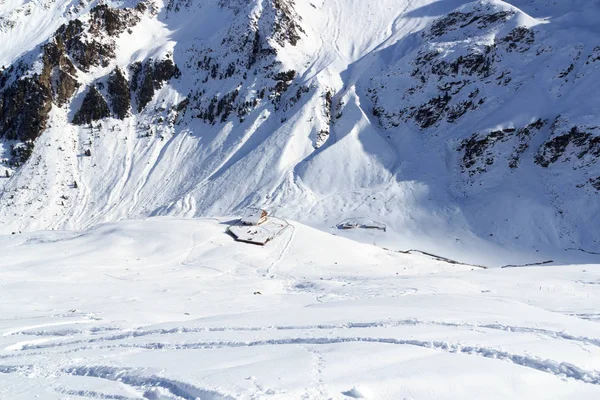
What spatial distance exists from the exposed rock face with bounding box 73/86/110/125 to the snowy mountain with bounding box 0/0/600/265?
8.2 inches

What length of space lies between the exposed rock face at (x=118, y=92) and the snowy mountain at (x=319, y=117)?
1.15 feet

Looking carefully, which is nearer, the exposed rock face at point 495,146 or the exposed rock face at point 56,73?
Answer: the exposed rock face at point 495,146

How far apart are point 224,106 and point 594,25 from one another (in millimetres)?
46330

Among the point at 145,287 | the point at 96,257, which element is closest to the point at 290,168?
the point at 96,257

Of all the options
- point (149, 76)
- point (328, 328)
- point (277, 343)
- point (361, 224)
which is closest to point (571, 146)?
point (361, 224)

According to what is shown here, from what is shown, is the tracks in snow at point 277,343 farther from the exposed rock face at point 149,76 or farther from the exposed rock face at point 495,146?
the exposed rock face at point 149,76

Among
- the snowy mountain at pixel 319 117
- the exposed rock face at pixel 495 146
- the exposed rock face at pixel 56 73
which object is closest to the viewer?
the snowy mountain at pixel 319 117

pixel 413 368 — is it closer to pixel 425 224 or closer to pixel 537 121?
pixel 425 224

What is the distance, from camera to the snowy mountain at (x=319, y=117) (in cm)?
3556

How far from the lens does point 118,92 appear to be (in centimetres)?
5869

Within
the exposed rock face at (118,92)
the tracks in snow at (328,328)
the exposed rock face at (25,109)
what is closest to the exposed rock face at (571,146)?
the tracks in snow at (328,328)

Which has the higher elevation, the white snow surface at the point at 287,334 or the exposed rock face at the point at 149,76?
the exposed rock face at the point at 149,76

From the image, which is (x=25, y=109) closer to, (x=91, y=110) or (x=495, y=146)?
(x=91, y=110)

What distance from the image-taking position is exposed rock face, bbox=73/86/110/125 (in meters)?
57.0
